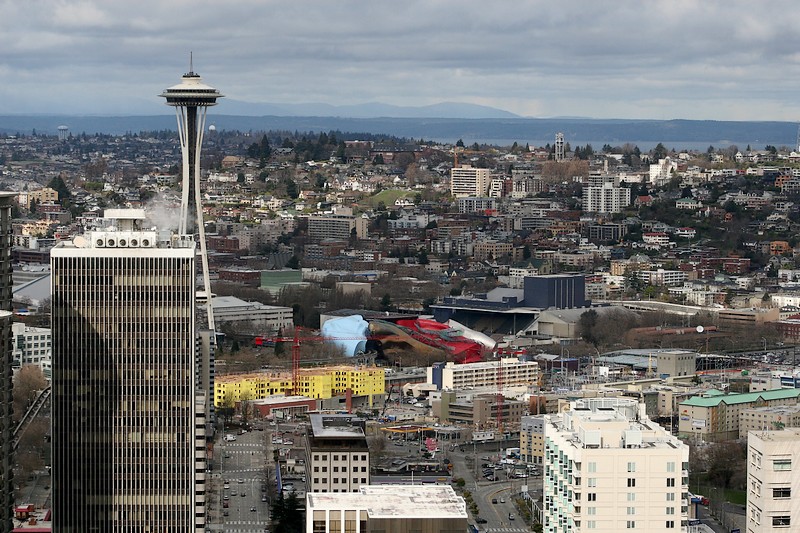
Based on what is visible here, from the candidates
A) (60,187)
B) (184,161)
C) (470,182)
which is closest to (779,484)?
(184,161)

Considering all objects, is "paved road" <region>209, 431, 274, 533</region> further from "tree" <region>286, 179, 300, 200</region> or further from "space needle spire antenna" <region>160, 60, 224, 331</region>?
"tree" <region>286, 179, 300, 200</region>

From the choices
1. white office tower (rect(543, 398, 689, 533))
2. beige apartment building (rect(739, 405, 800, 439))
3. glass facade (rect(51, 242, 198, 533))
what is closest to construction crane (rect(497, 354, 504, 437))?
beige apartment building (rect(739, 405, 800, 439))

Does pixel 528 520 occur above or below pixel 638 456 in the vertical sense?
below

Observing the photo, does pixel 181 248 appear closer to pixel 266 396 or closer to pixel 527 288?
pixel 266 396

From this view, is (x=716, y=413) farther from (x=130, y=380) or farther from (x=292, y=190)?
(x=292, y=190)

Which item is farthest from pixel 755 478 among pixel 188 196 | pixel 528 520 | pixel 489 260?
pixel 489 260

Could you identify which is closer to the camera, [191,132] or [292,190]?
[191,132]
